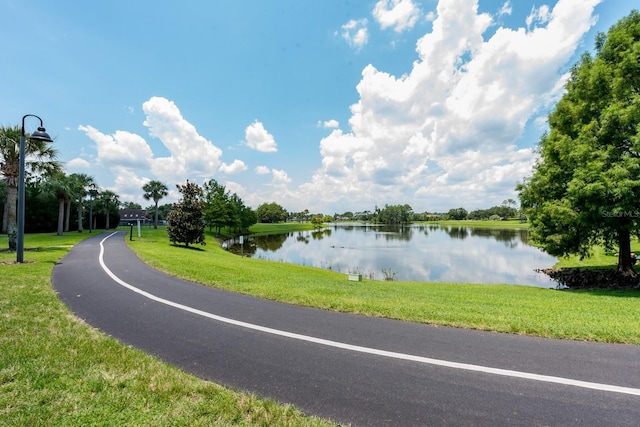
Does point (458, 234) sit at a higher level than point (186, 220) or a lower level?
lower

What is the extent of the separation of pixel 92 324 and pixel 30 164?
20362mm

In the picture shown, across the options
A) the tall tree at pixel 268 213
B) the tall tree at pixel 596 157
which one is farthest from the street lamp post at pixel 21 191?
the tall tree at pixel 268 213

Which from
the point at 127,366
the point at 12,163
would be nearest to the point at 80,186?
the point at 12,163

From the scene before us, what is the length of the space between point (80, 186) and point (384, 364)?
4762 centimetres

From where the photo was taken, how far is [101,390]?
3160 mm

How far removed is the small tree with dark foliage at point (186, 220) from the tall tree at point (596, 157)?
1070 inches

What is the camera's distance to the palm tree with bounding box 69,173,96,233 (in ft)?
121

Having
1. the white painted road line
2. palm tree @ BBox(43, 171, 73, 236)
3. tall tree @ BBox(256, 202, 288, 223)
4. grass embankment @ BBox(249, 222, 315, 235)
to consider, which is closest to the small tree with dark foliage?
palm tree @ BBox(43, 171, 73, 236)

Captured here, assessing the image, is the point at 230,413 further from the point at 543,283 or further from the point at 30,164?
the point at 30,164

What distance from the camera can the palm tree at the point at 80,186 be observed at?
37.0 m

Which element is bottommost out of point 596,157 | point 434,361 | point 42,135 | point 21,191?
point 434,361

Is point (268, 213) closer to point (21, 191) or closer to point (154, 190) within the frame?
point (154, 190)

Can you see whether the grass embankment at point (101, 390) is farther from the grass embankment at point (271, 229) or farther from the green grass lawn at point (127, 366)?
the grass embankment at point (271, 229)

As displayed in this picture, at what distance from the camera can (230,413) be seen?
2789 mm
